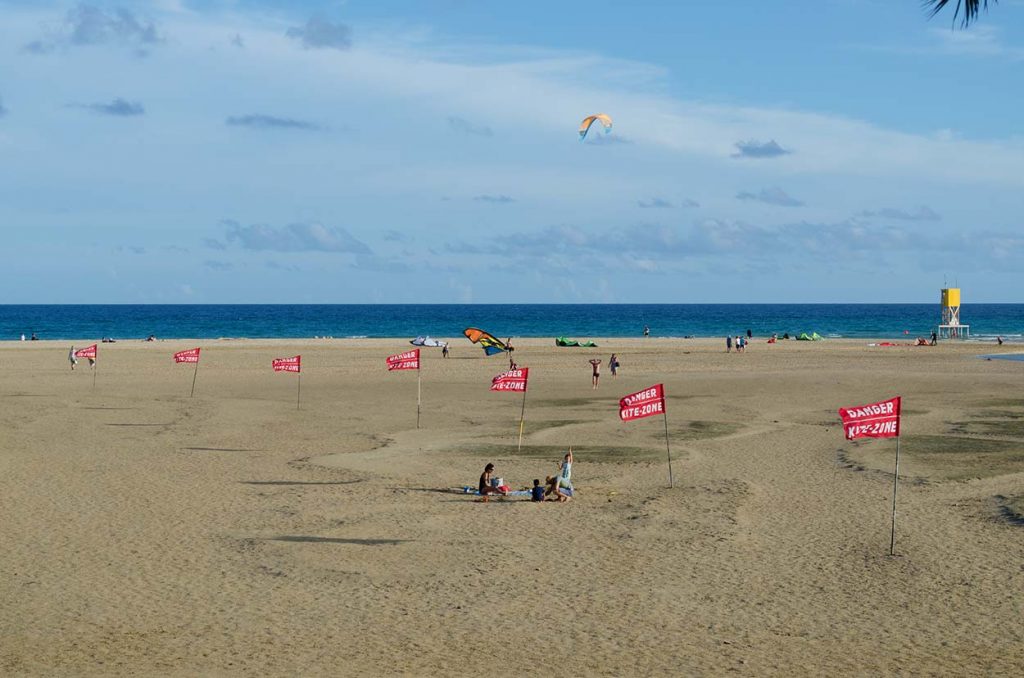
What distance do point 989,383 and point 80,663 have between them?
136 feet

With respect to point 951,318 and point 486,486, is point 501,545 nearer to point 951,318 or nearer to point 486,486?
point 486,486

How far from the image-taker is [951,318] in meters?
93.2

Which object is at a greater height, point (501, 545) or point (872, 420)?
point (872, 420)

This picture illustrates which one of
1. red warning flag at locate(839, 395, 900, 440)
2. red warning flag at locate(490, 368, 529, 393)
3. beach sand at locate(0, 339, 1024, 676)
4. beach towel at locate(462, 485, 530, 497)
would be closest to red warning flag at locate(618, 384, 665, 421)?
beach sand at locate(0, 339, 1024, 676)

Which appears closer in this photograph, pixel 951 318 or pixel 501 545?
pixel 501 545

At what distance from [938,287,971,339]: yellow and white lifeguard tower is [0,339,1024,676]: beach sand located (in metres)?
58.4

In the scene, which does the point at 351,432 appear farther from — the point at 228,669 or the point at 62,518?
the point at 228,669

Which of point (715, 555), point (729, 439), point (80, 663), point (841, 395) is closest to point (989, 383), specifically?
point (841, 395)

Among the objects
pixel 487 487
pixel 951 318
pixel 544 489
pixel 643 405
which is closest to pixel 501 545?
pixel 487 487

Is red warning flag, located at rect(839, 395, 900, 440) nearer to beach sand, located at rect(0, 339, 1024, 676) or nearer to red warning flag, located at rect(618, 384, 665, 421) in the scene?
beach sand, located at rect(0, 339, 1024, 676)

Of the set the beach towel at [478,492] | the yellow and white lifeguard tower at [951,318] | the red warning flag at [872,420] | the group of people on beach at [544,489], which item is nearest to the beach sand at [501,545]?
the beach towel at [478,492]

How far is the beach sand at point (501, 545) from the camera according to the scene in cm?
1264

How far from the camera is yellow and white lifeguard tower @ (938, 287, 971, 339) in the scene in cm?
9012

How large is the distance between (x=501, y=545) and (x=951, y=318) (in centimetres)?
8578
